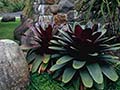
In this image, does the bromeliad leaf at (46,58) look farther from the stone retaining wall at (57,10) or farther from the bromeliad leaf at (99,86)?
the stone retaining wall at (57,10)

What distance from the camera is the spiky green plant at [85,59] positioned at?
10.6ft

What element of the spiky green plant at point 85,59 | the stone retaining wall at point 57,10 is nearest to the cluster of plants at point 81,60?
the spiky green plant at point 85,59

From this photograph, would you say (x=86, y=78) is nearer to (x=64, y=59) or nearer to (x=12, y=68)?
(x=64, y=59)

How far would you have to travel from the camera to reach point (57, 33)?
3.85 metres

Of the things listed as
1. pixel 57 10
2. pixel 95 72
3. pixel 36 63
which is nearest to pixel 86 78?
pixel 95 72

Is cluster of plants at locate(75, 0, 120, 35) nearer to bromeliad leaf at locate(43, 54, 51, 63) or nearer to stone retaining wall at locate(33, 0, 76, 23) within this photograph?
stone retaining wall at locate(33, 0, 76, 23)

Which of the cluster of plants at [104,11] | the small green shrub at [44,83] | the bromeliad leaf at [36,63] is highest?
the cluster of plants at [104,11]

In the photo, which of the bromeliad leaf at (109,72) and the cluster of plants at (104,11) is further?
the cluster of plants at (104,11)

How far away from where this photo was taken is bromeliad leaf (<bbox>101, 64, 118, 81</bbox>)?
127 inches

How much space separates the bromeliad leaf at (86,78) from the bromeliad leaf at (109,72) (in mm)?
186

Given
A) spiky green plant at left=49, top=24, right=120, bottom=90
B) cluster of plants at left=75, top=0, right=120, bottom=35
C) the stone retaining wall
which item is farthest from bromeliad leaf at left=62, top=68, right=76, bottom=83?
the stone retaining wall

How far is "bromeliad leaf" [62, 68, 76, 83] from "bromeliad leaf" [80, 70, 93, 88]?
0.33 ft

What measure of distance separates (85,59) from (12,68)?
31.1 inches

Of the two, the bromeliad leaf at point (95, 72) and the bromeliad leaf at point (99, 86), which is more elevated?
the bromeliad leaf at point (95, 72)
